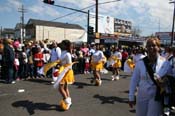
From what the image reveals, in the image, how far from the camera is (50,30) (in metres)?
108

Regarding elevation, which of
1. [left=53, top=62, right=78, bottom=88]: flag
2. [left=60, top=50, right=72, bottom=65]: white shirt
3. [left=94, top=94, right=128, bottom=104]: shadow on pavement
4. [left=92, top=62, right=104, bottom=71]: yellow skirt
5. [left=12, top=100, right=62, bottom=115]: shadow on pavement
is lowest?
[left=94, top=94, right=128, bottom=104]: shadow on pavement

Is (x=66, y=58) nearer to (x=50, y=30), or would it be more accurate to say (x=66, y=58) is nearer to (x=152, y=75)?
(x=152, y=75)

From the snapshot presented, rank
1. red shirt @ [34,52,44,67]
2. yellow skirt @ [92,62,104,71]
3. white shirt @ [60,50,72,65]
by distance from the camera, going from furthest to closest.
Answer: red shirt @ [34,52,44,67] < yellow skirt @ [92,62,104,71] < white shirt @ [60,50,72,65]

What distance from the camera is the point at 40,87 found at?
13.4 m

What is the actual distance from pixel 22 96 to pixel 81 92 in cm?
230

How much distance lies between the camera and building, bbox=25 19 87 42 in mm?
103625

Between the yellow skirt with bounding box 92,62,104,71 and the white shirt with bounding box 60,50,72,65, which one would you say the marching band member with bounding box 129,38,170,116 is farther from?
the yellow skirt with bounding box 92,62,104,71

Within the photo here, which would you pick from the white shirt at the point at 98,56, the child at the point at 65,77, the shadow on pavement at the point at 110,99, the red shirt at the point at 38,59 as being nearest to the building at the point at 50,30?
the red shirt at the point at 38,59

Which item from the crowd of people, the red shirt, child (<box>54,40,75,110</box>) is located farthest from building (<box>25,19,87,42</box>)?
child (<box>54,40,75,110</box>)

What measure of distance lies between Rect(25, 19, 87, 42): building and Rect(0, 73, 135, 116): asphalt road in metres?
88.1

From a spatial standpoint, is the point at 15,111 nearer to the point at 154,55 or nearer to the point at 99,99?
the point at 99,99

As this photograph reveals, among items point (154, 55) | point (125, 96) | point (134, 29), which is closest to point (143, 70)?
point (154, 55)

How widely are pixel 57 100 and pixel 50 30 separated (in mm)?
97905

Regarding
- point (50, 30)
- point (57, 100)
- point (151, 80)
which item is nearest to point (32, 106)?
point (57, 100)
